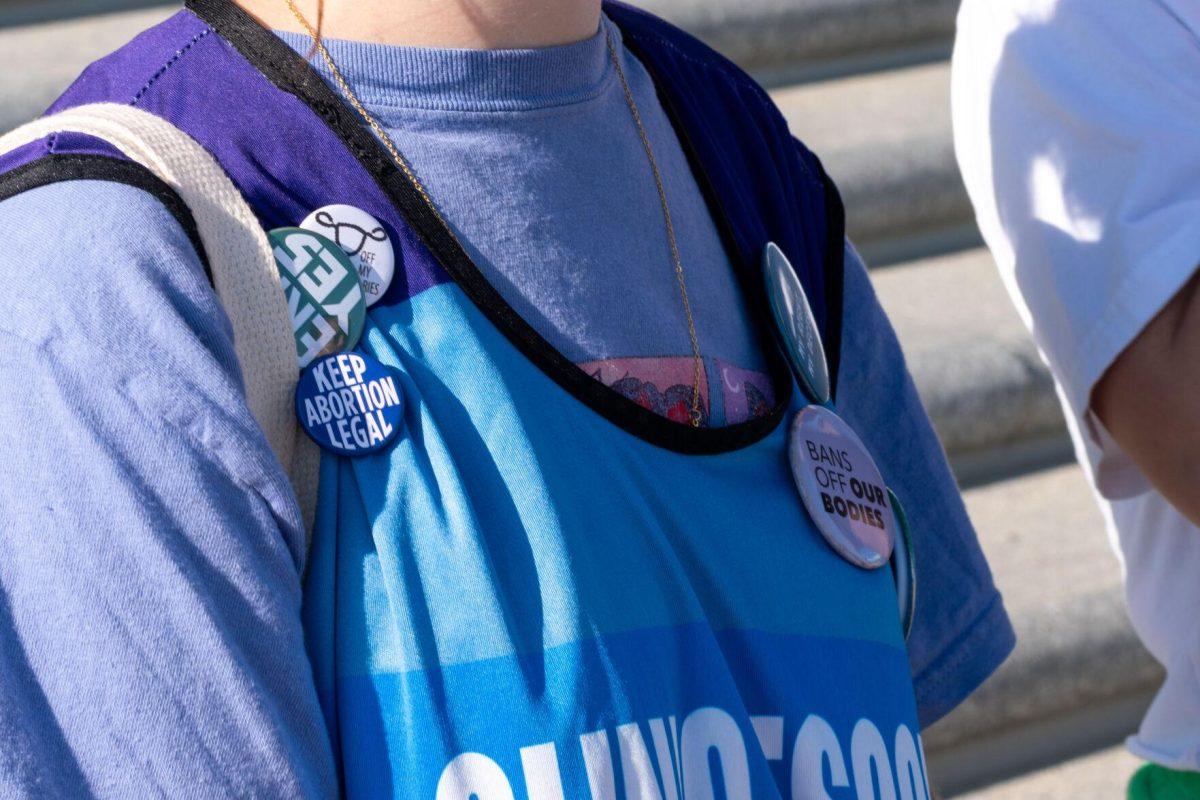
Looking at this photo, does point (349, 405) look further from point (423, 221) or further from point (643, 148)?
point (643, 148)

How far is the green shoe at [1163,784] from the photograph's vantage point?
130 centimetres

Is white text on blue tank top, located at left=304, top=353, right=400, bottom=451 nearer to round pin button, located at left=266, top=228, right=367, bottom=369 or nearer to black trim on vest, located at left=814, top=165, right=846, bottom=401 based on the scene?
round pin button, located at left=266, top=228, right=367, bottom=369

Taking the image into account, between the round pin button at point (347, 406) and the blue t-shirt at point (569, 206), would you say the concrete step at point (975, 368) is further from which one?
the round pin button at point (347, 406)

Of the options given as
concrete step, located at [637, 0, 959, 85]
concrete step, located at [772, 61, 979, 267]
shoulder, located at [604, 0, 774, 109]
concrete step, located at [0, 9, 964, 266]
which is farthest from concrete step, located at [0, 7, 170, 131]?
shoulder, located at [604, 0, 774, 109]

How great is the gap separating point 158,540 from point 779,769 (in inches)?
14.5

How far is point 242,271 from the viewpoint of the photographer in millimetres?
684

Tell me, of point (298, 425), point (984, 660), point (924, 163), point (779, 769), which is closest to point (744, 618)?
point (779, 769)

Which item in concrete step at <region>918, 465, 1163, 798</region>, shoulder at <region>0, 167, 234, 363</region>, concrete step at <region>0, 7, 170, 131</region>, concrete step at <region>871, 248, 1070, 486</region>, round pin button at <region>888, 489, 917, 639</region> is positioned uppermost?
shoulder at <region>0, 167, 234, 363</region>

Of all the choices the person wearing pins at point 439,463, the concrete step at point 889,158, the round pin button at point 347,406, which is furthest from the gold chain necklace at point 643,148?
the concrete step at point 889,158

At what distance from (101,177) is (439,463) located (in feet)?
0.70

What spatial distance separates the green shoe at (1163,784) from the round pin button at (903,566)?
0.50m

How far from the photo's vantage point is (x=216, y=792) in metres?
0.60

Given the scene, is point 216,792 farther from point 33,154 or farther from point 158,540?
point 33,154

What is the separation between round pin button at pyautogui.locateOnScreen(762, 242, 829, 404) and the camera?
0.91m
